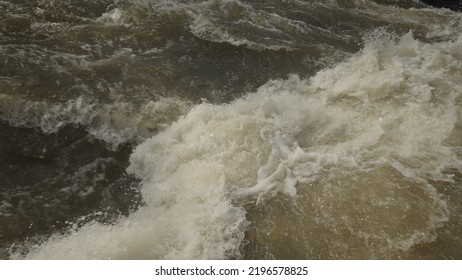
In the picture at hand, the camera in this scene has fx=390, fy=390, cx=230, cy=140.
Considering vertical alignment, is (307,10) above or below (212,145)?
above

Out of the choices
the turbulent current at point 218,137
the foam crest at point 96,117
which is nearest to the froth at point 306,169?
the turbulent current at point 218,137

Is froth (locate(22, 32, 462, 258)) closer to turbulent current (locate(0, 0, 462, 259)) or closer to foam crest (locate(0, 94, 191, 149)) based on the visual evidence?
turbulent current (locate(0, 0, 462, 259))

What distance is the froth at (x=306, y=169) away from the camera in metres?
3.88

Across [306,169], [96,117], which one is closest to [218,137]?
[306,169]

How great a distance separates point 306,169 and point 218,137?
115 centimetres

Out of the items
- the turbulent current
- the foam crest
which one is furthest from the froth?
the foam crest

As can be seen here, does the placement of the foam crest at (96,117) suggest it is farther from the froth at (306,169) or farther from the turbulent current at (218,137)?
the froth at (306,169)

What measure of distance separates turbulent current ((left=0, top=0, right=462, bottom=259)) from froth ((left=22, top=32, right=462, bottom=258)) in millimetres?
20

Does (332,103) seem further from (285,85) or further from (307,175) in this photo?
(307,175)

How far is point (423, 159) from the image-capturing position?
4.68 meters

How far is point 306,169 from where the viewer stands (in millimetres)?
4590

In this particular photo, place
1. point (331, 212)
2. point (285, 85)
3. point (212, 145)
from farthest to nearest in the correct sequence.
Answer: point (285, 85), point (212, 145), point (331, 212)

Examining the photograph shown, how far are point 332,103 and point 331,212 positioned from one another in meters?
2.08

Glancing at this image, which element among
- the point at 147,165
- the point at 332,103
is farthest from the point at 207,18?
the point at 147,165
